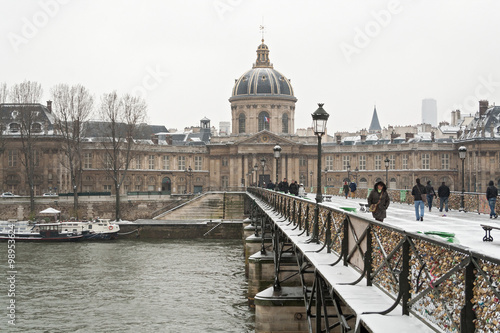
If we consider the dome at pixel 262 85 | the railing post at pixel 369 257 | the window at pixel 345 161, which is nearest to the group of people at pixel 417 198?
the railing post at pixel 369 257

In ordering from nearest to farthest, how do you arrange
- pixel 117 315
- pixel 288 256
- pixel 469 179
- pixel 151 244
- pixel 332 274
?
pixel 332 274 < pixel 288 256 < pixel 117 315 < pixel 151 244 < pixel 469 179

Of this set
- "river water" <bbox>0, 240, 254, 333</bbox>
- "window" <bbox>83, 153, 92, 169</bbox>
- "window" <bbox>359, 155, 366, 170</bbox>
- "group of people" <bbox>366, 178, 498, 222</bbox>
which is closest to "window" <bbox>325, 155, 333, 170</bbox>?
"window" <bbox>359, 155, 366, 170</bbox>

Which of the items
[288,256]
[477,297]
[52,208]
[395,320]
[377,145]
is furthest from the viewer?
[377,145]

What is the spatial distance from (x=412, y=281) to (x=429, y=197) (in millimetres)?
25720

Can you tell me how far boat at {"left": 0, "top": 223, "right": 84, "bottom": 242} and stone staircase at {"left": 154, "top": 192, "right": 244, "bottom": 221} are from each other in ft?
53.7

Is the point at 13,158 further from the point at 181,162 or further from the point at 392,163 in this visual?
the point at 392,163

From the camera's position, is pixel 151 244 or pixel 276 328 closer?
pixel 276 328

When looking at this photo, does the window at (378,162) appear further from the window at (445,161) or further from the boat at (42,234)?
the boat at (42,234)

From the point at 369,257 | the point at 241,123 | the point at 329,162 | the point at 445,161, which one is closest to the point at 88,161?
the point at 241,123

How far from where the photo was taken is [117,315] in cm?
2630

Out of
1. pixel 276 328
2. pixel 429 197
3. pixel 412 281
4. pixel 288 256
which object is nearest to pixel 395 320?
pixel 412 281

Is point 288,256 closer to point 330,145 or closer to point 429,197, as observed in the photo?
point 429,197

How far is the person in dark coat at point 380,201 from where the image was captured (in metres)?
14.6

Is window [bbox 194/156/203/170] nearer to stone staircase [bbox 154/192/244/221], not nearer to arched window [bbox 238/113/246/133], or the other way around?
arched window [bbox 238/113/246/133]
